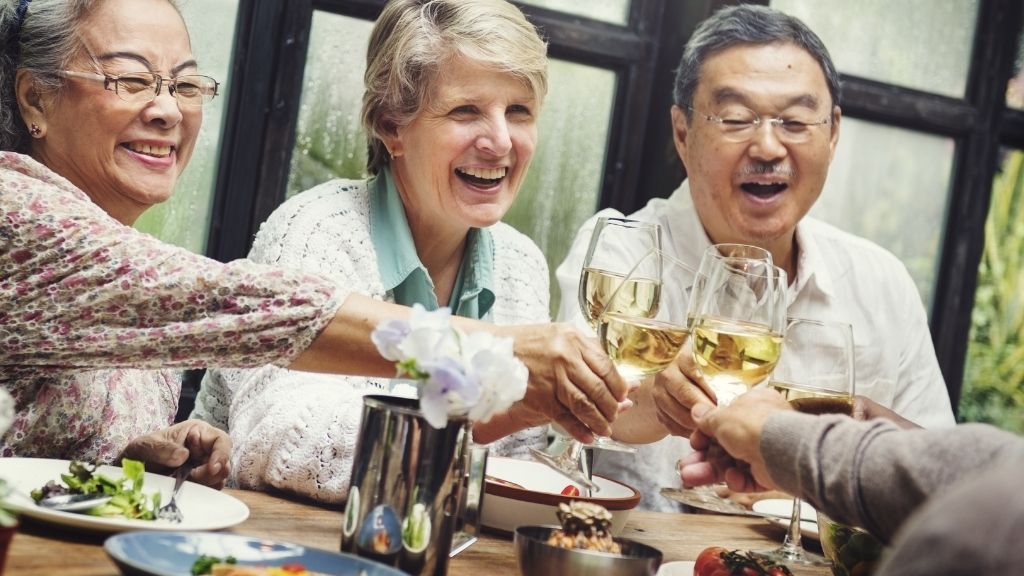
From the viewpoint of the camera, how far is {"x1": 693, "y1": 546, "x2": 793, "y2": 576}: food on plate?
1373 mm

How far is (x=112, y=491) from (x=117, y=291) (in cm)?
27

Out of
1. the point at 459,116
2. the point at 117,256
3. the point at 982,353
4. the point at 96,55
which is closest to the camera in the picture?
the point at 117,256

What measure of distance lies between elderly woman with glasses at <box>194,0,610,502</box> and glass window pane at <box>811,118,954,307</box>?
3.96 ft

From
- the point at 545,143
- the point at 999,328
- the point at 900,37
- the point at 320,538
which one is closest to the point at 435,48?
the point at 545,143

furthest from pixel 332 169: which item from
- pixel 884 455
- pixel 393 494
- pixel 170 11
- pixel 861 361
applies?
pixel 884 455

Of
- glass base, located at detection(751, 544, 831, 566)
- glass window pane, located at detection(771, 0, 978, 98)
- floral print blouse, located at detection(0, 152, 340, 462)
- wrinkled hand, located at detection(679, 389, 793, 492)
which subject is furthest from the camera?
glass window pane, located at detection(771, 0, 978, 98)

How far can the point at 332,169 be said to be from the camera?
2852mm

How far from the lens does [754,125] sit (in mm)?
2748

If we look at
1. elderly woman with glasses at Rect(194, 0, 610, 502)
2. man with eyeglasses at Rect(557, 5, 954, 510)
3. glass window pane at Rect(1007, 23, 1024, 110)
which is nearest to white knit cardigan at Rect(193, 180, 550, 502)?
elderly woman with glasses at Rect(194, 0, 610, 502)

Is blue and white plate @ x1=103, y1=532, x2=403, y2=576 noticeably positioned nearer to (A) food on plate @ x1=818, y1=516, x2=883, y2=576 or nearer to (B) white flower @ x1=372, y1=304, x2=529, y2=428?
(B) white flower @ x1=372, y1=304, x2=529, y2=428

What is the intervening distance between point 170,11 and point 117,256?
0.65 m

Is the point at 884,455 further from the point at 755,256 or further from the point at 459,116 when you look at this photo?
the point at 459,116

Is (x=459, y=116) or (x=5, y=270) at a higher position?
(x=459, y=116)

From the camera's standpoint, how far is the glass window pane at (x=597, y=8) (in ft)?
9.82
